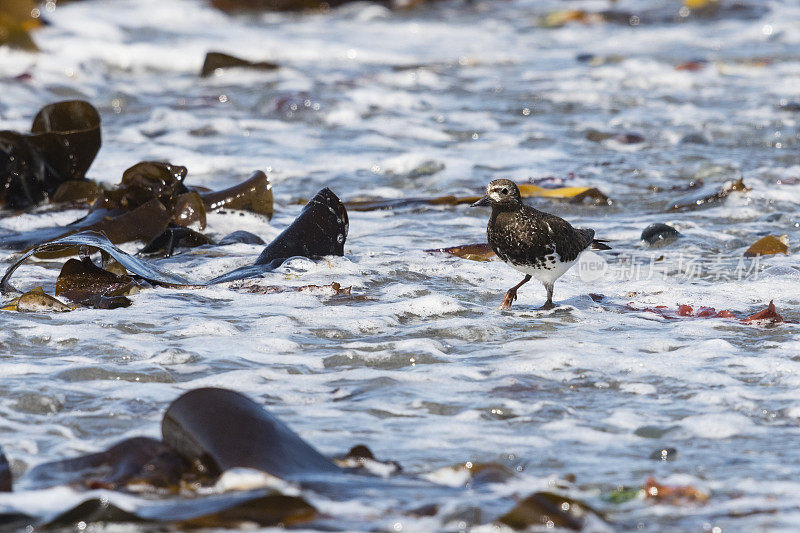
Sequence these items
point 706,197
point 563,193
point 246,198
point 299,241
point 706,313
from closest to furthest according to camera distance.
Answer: point 706,313
point 299,241
point 246,198
point 706,197
point 563,193

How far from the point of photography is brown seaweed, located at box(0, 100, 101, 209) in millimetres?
5332

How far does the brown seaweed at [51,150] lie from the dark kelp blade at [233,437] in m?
3.30

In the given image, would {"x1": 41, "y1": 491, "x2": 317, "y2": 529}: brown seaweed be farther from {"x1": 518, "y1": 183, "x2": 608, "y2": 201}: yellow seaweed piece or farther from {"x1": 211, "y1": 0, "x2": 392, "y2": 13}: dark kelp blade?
{"x1": 211, "y1": 0, "x2": 392, "y2": 13}: dark kelp blade

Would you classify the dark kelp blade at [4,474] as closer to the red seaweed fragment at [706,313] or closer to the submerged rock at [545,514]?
the submerged rock at [545,514]

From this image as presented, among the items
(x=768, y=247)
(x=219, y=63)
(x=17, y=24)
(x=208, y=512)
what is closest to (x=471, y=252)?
(x=768, y=247)

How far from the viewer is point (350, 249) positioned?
15.8ft

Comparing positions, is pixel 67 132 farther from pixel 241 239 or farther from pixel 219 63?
pixel 219 63

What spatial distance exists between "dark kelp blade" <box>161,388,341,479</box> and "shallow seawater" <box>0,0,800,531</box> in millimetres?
149

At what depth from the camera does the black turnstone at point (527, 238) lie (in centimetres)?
388

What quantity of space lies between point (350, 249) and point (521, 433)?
223cm

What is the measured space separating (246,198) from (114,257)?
49.9 inches

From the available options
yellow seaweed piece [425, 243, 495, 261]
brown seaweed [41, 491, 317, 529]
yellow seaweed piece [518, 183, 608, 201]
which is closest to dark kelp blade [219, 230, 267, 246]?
yellow seaweed piece [425, 243, 495, 261]

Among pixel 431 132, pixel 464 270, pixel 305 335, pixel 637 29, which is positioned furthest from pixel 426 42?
pixel 305 335

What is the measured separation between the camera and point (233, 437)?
93.1 inches
